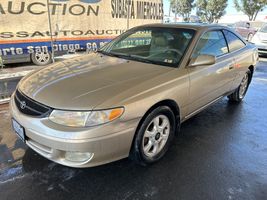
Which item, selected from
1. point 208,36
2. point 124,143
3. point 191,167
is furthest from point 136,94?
point 208,36

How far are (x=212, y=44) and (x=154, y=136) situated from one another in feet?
5.66

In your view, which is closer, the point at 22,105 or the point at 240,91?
the point at 22,105

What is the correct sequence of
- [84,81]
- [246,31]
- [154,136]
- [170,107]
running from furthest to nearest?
[246,31]
[170,107]
[154,136]
[84,81]

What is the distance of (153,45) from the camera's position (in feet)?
11.4

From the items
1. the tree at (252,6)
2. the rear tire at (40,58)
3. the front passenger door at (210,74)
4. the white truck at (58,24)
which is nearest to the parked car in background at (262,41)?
the white truck at (58,24)

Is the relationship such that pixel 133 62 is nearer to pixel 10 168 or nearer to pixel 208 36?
pixel 208 36

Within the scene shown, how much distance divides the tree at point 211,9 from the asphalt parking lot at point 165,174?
35.2 metres

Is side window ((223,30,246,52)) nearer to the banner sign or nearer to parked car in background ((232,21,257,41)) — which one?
the banner sign

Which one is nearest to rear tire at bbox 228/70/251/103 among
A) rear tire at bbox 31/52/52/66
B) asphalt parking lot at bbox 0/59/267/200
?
asphalt parking lot at bbox 0/59/267/200

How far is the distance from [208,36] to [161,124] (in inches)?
60.8

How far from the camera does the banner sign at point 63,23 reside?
565 cm

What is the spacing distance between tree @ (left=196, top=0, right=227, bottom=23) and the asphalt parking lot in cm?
3522

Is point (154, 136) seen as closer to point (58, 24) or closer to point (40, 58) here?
point (58, 24)

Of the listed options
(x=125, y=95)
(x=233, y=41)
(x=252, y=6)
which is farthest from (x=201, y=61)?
(x=252, y=6)
